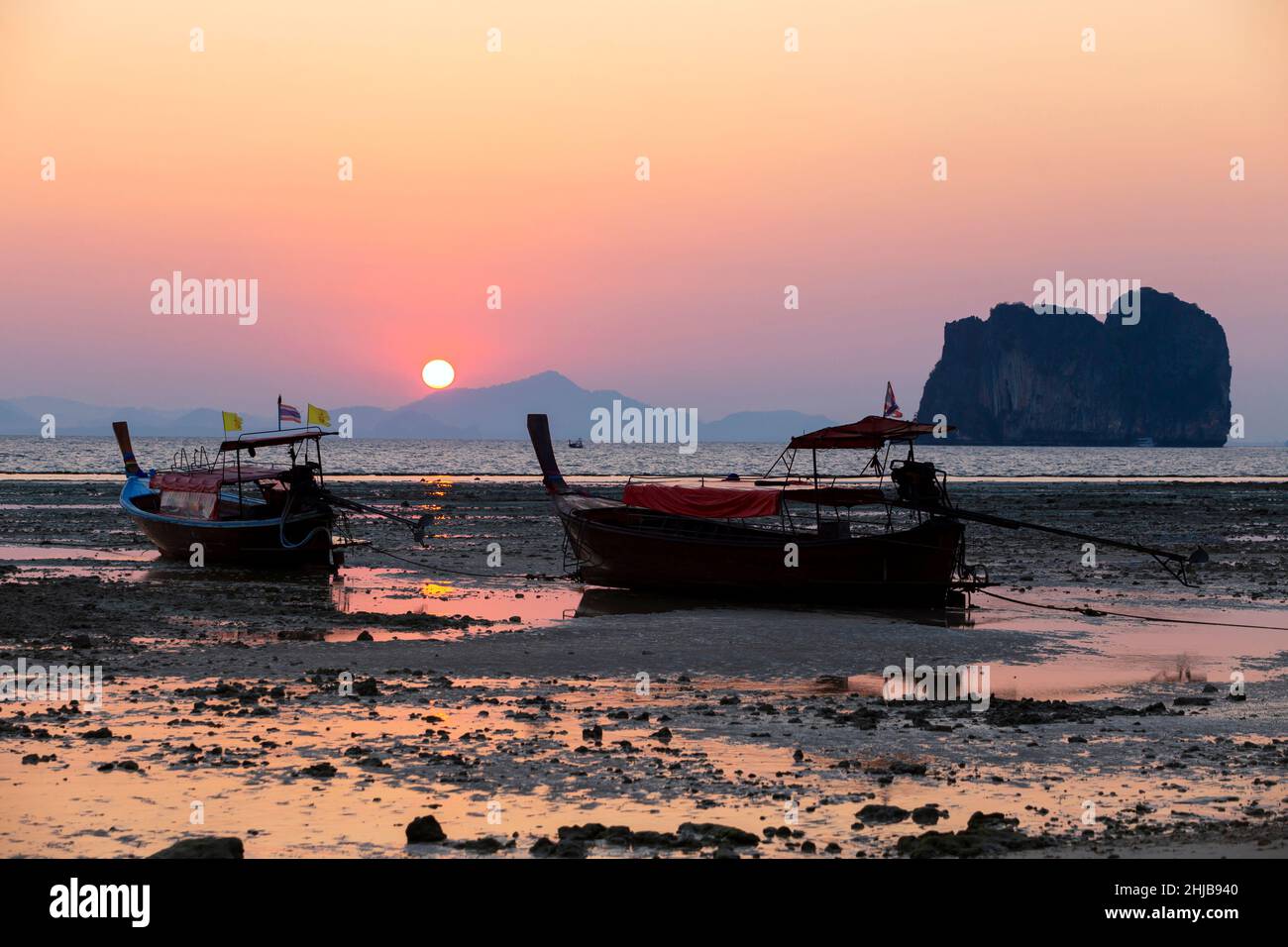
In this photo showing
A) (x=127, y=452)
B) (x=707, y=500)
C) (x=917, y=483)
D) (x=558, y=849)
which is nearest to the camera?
(x=558, y=849)

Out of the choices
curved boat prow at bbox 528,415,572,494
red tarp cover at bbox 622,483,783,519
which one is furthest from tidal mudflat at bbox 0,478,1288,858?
curved boat prow at bbox 528,415,572,494

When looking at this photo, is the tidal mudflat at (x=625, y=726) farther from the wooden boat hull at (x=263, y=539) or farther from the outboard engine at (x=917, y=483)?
the wooden boat hull at (x=263, y=539)

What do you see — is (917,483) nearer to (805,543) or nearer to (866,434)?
(866,434)

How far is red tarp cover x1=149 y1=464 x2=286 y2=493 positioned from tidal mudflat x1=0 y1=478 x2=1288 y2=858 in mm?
6076

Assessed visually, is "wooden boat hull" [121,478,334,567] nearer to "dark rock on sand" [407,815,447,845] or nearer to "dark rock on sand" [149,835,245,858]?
"dark rock on sand" [407,815,447,845]

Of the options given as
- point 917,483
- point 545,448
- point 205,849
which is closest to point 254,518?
point 545,448

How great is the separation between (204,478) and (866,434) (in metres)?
20.3

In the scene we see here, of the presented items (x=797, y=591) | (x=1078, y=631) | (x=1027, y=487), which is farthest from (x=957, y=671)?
(x=1027, y=487)

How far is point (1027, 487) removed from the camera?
98.1 m

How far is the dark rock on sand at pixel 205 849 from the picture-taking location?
333 inches

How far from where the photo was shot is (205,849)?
8.52m

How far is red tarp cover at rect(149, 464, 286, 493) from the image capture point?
117 ft

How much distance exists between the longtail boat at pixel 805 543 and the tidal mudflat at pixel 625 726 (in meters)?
1.00
